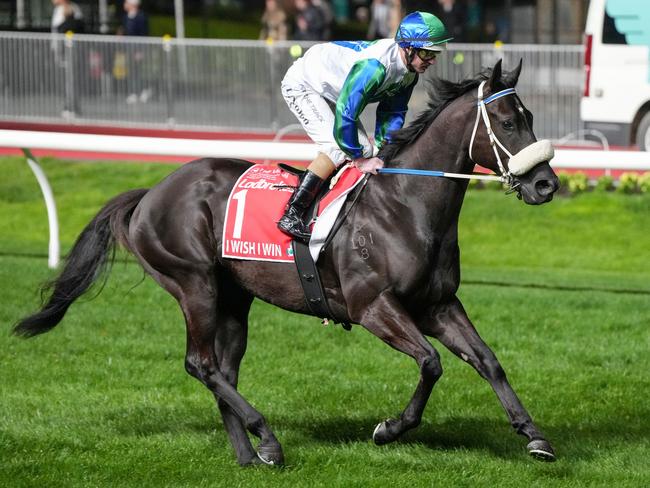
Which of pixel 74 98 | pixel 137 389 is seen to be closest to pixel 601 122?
pixel 74 98

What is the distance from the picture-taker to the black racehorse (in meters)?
6.14

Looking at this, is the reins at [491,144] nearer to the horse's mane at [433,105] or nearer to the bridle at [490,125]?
the bridle at [490,125]

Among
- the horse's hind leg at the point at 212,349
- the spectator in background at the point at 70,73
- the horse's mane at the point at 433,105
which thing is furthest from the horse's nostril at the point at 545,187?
the spectator in background at the point at 70,73

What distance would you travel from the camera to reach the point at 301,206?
6500mm

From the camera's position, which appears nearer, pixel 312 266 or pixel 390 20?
pixel 312 266

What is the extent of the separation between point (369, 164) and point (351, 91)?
0.41 m

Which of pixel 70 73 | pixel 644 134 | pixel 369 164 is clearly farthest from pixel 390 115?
pixel 70 73

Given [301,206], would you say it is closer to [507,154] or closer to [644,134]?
[507,154]

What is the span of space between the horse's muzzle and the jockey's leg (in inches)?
40.5

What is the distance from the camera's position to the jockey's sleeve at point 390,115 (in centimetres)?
662

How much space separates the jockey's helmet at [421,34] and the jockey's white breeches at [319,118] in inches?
19.8

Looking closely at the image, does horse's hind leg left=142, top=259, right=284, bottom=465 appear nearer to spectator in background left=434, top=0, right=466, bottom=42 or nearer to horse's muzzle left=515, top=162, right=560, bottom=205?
horse's muzzle left=515, top=162, right=560, bottom=205

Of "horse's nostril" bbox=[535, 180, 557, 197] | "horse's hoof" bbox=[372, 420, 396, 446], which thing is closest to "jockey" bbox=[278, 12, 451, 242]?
"horse's nostril" bbox=[535, 180, 557, 197]

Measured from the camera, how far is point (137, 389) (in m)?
7.86
